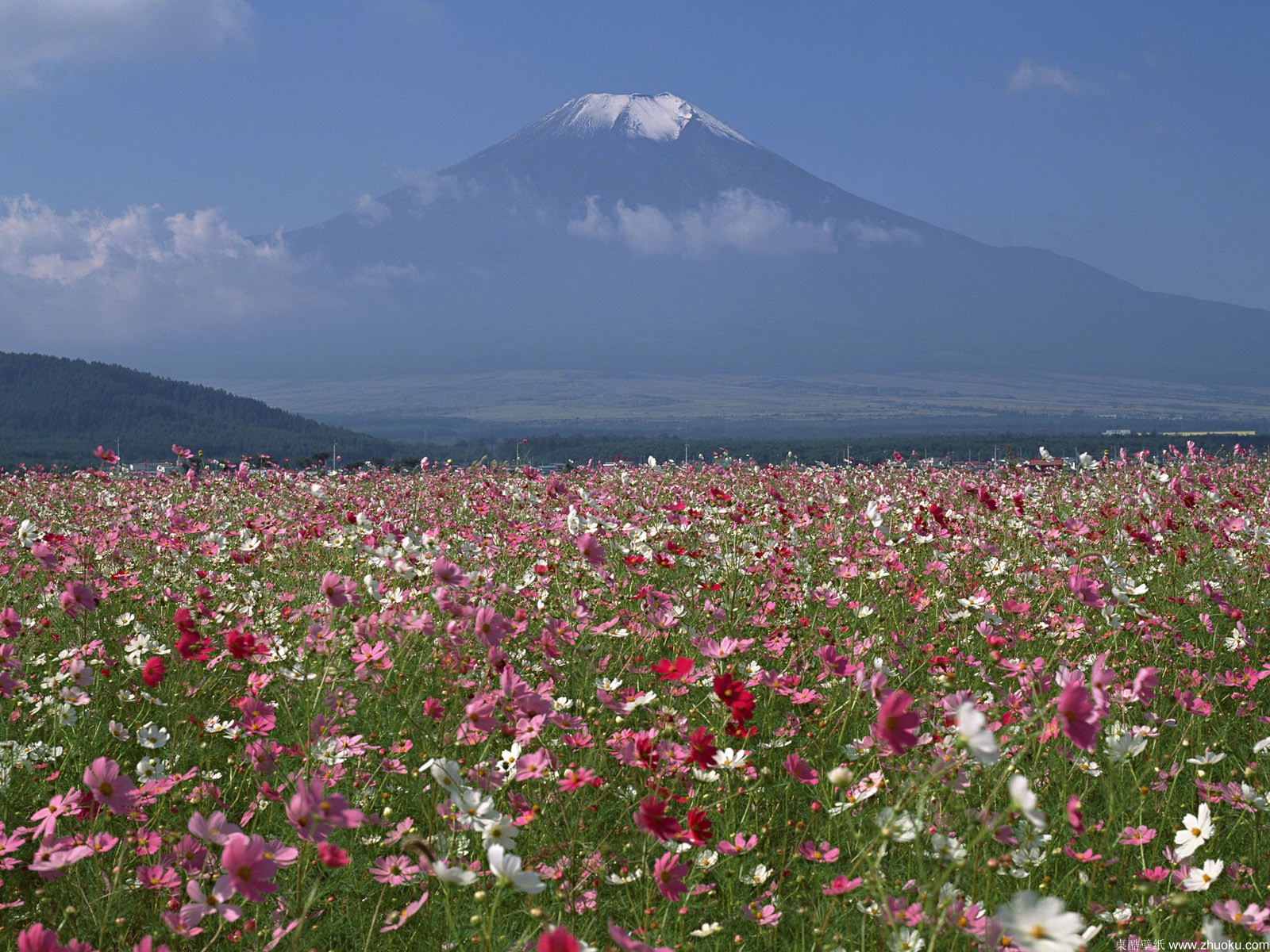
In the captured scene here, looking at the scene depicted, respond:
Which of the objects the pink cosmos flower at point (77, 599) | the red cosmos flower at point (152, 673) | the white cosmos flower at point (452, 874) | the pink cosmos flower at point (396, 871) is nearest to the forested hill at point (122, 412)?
the pink cosmos flower at point (77, 599)

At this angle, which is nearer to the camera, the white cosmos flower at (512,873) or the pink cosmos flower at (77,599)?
the white cosmos flower at (512,873)

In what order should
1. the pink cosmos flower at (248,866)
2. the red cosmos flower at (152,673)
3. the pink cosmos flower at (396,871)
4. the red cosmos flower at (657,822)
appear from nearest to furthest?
1. the pink cosmos flower at (248,866)
2. the red cosmos flower at (657,822)
3. the pink cosmos flower at (396,871)
4. the red cosmos flower at (152,673)

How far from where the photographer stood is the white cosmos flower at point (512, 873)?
140 cm

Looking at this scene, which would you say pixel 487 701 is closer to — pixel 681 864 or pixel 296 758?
pixel 681 864

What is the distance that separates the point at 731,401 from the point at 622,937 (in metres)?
193

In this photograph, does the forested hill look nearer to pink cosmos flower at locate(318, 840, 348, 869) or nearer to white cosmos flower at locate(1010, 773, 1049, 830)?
pink cosmos flower at locate(318, 840, 348, 869)

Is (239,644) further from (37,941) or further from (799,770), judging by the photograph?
(799,770)

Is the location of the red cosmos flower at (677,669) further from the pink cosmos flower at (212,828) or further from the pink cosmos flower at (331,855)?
the pink cosmos flower at (212,828)

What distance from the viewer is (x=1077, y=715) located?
1513 millimetres

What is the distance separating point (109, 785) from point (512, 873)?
1.05 m

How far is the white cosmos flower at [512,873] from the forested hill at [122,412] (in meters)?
63.8

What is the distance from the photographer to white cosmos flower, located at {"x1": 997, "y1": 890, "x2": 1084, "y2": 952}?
1189 mm

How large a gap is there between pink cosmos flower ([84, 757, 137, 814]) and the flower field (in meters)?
0.03

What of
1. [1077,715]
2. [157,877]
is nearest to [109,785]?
[157,877]
